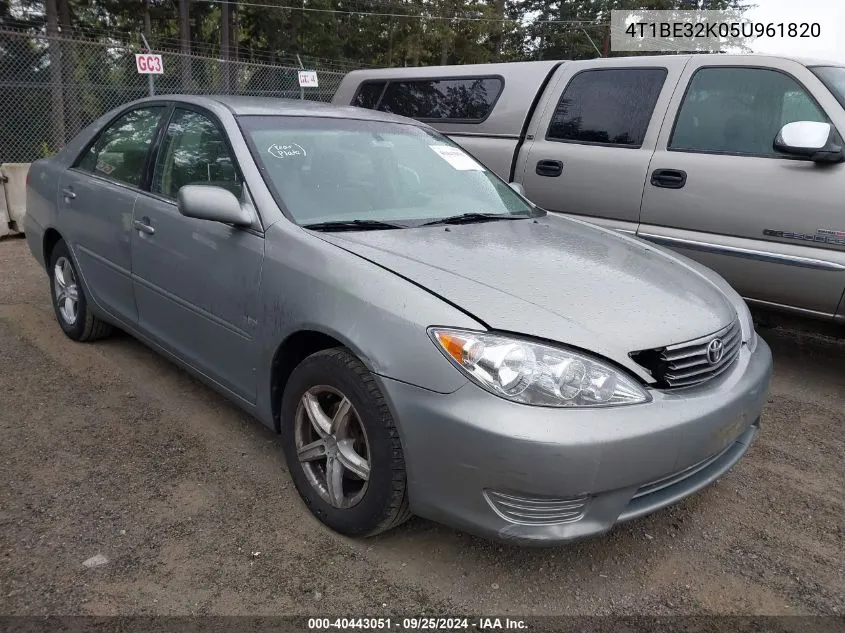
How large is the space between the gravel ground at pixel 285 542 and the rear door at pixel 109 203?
679 mm

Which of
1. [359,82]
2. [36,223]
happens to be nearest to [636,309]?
[36,223]

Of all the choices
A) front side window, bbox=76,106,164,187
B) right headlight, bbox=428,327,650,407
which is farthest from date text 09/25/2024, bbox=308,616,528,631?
front side window, bbox=76,106,164,187

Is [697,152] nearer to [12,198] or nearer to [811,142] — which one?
[811,142]

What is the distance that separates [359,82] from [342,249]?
4.40 meters

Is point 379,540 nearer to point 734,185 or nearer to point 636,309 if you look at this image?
point 636,309

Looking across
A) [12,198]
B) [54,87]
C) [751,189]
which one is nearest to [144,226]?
[751,189]

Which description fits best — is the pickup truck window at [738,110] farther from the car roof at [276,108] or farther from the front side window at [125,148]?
the front side window at [125,148]

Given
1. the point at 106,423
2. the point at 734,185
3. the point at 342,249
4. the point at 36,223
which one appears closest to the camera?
the point at 342,249

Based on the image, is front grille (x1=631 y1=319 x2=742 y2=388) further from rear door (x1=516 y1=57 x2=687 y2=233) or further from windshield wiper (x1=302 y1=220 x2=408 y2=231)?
rear door (x1=516 y1=57 x2=687 y2=233)

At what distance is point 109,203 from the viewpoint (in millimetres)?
3666

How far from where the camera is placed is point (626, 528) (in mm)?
2629

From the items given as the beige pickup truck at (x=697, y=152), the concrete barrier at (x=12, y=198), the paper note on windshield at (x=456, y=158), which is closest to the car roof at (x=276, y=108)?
the paper note on windshield at (x=456, y=158)

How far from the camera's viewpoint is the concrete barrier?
7.54 metres

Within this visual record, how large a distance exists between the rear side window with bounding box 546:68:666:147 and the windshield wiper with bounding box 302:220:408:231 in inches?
96.3
